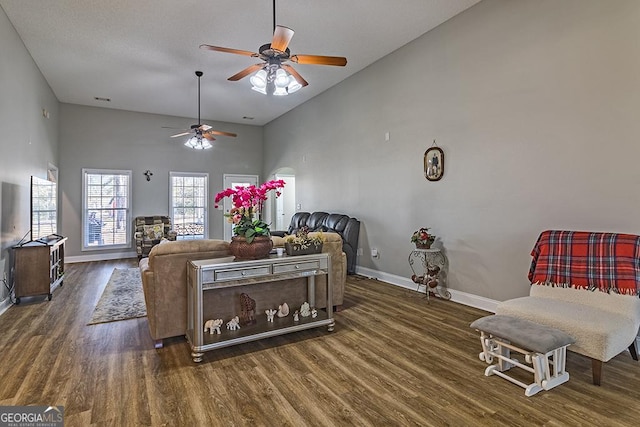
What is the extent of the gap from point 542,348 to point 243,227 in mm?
2377

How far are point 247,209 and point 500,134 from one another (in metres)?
2.88

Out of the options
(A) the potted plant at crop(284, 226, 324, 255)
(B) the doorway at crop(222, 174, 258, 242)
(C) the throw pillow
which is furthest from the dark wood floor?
(B) the doorway at crop(222, 174, 258, 242)

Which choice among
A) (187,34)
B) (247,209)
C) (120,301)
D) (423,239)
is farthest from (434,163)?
(120,301)

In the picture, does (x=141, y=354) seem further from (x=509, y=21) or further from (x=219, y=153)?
(x=219, y=153)

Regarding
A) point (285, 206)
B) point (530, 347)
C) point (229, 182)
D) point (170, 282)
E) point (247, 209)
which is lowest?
point (530, 347)

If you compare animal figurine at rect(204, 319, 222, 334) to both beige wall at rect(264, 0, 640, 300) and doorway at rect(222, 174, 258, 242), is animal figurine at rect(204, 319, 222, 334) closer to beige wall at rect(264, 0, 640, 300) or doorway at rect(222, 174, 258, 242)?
A: beige wall at rect(264, 0, 640, 300)

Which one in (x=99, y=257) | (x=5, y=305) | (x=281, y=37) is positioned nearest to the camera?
(x=281, y=37)

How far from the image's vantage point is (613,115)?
9.74ft

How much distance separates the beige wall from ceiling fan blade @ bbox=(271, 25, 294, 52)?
7.63ft

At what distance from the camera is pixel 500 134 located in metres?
3.83

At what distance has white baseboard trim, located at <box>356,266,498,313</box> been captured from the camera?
156 inches

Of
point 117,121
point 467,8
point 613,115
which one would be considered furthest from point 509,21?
point 117,121

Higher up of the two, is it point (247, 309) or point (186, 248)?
point (186, 248)

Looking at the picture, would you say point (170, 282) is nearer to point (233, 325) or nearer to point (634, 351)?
point (233, 325)
